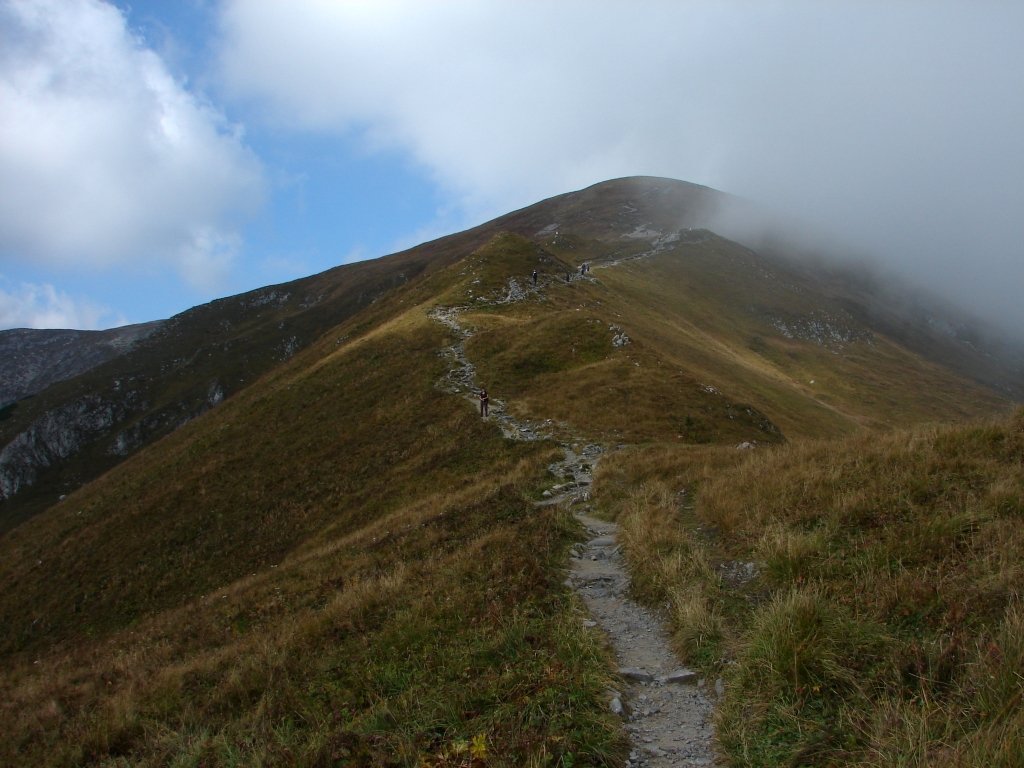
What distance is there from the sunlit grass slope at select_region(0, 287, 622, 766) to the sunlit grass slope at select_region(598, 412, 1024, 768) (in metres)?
1.65

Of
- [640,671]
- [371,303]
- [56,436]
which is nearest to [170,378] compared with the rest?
[56,436]

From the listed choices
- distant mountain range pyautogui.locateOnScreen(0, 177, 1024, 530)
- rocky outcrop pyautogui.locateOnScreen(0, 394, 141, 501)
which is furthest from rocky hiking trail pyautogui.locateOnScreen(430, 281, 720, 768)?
rocky outcrop pyautogui.locateOnScreen(0, 394, 141, 501)

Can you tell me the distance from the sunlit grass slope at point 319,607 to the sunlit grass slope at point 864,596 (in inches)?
65.1

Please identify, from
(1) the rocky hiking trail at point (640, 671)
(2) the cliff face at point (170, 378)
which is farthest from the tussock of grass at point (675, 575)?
(2) the cliff face at point (170, 378)

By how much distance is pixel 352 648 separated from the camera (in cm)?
960

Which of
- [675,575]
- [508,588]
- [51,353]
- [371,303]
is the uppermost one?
[51,353]

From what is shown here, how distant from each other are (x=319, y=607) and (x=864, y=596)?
454 inches

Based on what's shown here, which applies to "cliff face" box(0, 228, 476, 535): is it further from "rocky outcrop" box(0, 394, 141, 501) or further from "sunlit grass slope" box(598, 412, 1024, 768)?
"sunlit grass slope" box(598, 412, 1024, 768)

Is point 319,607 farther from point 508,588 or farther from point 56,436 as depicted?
point 56,436

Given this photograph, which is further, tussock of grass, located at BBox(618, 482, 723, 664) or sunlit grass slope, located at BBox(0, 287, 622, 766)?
tussock of grass, located at BBox(618, 482, 723, 664)

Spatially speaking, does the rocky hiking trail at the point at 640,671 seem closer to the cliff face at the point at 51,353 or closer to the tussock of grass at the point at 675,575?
the tussock of grass at the point at 675,575

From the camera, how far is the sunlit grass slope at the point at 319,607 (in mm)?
6848

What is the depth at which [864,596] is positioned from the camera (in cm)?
690

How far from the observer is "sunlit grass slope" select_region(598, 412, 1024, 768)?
16.1ft
